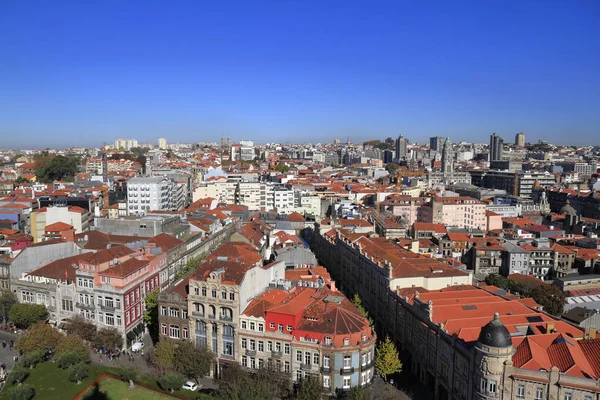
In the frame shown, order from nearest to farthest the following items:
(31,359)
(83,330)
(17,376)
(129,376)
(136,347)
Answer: (129,376) → (17,376) → (31,359) → (83,330) → (136,347)

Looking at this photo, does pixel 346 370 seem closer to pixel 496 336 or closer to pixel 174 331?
pixel 496 336

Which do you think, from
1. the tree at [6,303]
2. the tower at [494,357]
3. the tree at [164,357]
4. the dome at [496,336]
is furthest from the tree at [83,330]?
the dome at [496,336]

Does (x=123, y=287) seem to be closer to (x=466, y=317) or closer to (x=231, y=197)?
(x=466, y=317)

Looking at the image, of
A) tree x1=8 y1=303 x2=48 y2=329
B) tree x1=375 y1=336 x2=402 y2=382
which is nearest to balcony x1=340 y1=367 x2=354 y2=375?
tree x1=375 y1=336 x2=402 y2=382

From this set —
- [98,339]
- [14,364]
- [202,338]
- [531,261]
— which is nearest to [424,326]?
[202,338]

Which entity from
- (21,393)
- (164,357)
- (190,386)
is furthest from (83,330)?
(190,386)

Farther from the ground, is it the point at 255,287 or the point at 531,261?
the point at 255,287
